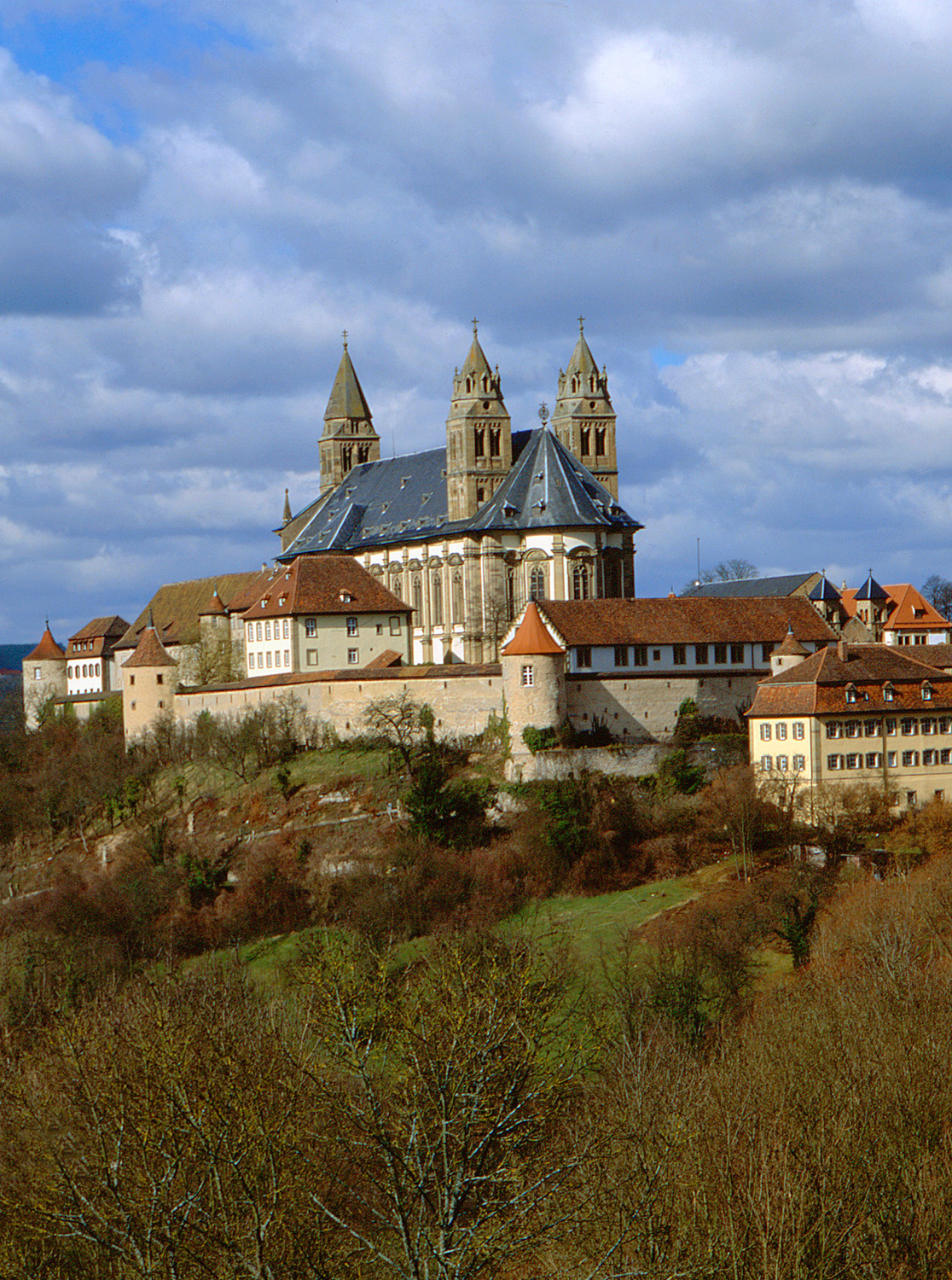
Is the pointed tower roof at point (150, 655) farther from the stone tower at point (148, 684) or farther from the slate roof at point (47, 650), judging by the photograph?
the slate roof at point (47, 650)

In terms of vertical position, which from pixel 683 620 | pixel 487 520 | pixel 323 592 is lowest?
pixel 683 620

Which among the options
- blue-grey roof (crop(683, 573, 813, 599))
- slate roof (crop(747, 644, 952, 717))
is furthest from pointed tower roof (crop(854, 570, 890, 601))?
slate roof (crop(747, 644, 952, 717))

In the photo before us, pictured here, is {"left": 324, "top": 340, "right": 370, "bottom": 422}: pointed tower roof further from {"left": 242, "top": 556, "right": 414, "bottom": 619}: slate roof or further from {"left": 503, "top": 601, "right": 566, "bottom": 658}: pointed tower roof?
{"left": 503, "top": 601, "right": 566, "bottom": 658}: pointed tower roof

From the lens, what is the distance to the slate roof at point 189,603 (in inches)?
3903

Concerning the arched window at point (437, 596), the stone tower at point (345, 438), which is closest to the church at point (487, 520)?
the arched window at point (437, 596)

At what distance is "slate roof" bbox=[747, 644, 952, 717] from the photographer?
6606 cm

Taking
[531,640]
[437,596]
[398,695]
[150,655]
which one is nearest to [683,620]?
[531,640]

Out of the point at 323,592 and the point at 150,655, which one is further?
the point at 150,655

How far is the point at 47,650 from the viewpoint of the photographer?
113 m

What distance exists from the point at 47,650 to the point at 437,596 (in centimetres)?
3395

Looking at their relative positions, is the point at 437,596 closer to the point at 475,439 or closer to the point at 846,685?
the point at 475,439

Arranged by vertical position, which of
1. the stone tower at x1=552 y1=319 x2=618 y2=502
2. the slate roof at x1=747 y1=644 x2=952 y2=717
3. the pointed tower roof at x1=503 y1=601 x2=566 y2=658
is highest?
the stone tower at x1=552 y1=319 x2=618 y2=502

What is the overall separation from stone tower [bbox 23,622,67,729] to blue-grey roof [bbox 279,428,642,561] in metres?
18.9

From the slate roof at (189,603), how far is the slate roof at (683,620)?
27.9m
